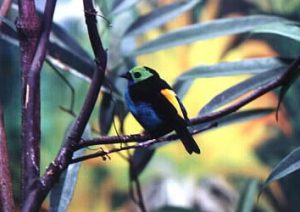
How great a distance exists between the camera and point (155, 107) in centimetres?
51

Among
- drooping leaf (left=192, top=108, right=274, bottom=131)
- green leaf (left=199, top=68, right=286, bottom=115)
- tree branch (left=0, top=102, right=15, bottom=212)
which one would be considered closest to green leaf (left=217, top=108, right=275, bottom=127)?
drooping leaf (left=192, top=108, right=274, bottom=131)

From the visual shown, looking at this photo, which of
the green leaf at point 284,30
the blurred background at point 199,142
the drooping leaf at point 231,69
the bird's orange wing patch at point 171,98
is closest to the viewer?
the bird's orange wing patch at point 171,98

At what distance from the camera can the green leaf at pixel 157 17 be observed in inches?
40.8

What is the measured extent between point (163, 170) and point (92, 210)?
19 centimetres

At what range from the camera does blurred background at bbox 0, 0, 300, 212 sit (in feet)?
4.20

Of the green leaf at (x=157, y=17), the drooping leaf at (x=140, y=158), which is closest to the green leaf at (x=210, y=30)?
the green leaf at (x=157, y=17)

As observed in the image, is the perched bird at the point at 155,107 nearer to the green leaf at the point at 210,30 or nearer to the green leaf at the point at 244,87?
the green leaf at the point at 244,87

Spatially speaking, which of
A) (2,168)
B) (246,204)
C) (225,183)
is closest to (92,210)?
(225,183)

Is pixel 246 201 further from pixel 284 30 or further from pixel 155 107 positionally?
pixel 155 107

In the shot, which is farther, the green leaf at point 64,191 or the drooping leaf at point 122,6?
the drooping leaf at point 122,6

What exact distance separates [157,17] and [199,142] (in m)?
0.36

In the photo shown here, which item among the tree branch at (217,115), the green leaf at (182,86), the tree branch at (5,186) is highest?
the tree branch at (217,115)

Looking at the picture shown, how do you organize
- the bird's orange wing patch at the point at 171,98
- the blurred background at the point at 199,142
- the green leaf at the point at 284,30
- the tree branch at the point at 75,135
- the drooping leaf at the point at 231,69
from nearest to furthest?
the tree branch at the point at 75,135, the bird's orange wing patch at the point at 171,98, the green leaf at the point at 284,30, the drooping leaf at the point at 231,69, the blurred background at the point at 199,142

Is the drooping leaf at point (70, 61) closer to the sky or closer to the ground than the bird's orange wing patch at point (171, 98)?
closer to the ground
